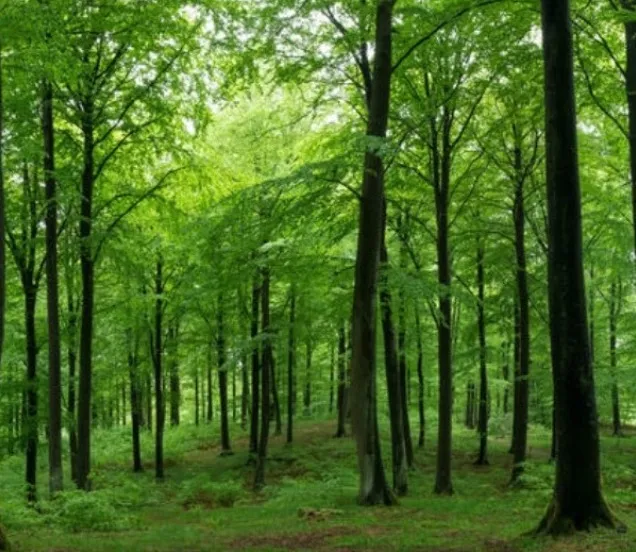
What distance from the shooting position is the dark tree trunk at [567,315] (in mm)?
7633

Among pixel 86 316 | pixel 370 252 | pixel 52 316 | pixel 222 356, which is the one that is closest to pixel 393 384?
pixel 370 252

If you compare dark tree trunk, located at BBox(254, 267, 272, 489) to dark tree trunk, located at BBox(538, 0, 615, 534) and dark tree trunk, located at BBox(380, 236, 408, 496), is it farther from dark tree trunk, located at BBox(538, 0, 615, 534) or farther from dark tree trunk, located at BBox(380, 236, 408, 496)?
dark tree trunk, located at BBox(538, 0, 615, 534)

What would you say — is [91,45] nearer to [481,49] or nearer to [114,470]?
[481,49]

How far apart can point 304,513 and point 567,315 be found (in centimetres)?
688

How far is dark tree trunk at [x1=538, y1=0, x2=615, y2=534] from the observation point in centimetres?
763

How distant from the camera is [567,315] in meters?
7.70

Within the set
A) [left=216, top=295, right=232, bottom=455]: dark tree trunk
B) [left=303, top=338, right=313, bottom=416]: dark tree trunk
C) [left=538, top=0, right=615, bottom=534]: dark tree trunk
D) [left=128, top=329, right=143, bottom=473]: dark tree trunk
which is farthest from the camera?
[left=303, top=338, right=313, bottom=416]: dark tree trunk

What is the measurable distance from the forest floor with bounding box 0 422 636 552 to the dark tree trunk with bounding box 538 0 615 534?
41 cm

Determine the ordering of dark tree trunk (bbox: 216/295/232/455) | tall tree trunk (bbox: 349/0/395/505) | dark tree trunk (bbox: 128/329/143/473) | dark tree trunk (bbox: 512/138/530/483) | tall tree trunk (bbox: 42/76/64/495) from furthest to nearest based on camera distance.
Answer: dark tree trunk (bbox: 216/295/232/455)
dark tree trunk (bbox: 128/329/143/473)
dark tree trunk (bbox: 512/138/530/483)
tall tree trunk (bbox: 42/76/64/495)
tall tree trunk (bbox: 349/0/395/505)

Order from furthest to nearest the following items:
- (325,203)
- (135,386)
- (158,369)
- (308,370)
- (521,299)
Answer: (308,370), (135,386), (158,369), (521,299), (325,203)

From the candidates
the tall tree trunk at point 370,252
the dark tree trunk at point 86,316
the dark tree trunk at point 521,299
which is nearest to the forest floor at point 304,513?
the dark tree trunk at point 521,299

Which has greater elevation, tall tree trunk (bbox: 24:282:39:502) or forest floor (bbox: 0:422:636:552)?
tall tree trunk (bbox: 24:282:39:502)

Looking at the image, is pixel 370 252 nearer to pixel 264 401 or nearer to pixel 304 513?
pixel 304 513

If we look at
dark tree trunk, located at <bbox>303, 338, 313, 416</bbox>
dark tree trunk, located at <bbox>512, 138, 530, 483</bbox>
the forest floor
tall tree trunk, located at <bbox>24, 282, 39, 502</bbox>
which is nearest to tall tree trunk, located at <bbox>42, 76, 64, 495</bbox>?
the forest floor
